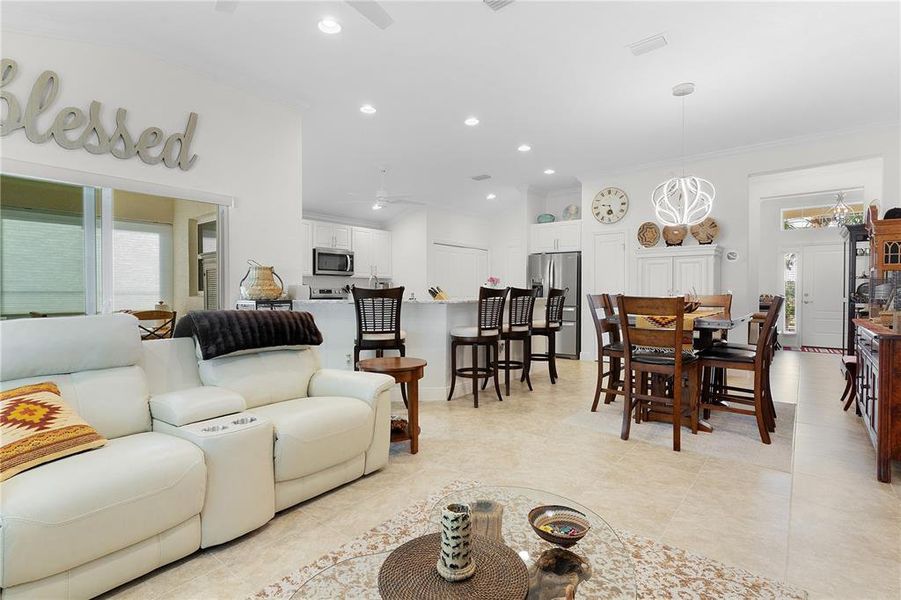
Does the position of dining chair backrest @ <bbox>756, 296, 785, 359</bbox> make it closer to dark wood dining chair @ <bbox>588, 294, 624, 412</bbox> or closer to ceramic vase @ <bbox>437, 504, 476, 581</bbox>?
dark wood dining chair @ <bbox>588, 294, 624, 412</bbox>

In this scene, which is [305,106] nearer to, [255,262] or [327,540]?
[255,262]

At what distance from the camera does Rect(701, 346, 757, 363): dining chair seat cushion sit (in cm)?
318

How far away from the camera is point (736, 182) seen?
Answer: 5.59 m

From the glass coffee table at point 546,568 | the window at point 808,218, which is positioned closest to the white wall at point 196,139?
the glass coffee table at point 546,568

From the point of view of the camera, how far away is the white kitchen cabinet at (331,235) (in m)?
7.45

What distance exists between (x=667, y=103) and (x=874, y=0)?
1.59 metres

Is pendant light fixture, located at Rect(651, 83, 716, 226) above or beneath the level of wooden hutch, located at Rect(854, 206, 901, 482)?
above

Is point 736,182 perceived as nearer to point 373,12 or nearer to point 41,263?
point 373,12

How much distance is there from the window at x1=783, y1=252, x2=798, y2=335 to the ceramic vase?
10357mm

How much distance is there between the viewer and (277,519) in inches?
82.8

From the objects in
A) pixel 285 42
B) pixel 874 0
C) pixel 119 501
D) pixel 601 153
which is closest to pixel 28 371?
pixel 119 501

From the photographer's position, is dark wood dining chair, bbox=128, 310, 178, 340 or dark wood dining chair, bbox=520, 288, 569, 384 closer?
dark wood dining chair, bbox=128, 310, 178, 340

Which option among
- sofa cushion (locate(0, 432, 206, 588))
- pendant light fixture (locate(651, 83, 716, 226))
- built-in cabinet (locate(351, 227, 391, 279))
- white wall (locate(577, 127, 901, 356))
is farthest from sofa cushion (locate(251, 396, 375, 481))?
built-in cabinet (locate(351, 227, 391, 279))

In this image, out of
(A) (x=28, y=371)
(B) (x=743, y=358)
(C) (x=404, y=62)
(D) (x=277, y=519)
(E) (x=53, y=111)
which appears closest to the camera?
(A) (x=28, y=371)
